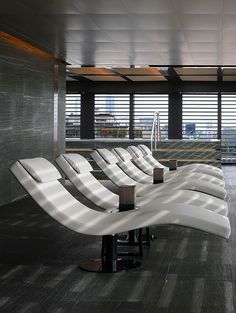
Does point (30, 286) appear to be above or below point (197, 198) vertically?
below

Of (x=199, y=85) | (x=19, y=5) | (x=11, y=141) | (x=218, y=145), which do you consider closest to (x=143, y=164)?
(x=11, y=141)

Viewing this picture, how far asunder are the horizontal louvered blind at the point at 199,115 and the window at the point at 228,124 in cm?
23

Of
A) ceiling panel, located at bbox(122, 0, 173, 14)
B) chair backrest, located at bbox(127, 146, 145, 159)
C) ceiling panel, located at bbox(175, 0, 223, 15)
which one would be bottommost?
chair backrest, located at bbox(127, 146, 145, 159)

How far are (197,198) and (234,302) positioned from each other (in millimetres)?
1579

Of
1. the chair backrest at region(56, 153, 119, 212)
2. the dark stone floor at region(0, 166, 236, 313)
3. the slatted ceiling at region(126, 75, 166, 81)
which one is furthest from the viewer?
the slatted ceiling at region(126, 75, 166, 81)

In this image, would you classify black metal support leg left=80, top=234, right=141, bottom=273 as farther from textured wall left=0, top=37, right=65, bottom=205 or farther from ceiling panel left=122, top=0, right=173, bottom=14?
textured wall left=0, top=37, right=65, bottom=205

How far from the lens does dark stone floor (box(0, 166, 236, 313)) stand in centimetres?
327

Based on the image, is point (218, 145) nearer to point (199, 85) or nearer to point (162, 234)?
point (199, 85)

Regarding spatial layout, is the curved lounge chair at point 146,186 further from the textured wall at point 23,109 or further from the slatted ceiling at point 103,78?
the slatted ceiling at point 103,78

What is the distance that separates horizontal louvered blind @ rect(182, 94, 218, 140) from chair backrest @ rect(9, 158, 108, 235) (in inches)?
510

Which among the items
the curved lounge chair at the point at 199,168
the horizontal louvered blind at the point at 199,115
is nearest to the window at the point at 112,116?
the horizontal louvered blind at the point at 199,115

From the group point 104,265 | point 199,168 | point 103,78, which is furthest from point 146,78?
point 104,265

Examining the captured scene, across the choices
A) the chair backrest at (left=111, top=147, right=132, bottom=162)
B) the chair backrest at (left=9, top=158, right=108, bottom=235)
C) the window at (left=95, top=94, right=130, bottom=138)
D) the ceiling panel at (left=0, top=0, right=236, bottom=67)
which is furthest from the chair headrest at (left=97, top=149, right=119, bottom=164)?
the window at (left=95, top=94, right=130, bottom=138)

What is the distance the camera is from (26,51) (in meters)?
8.59
